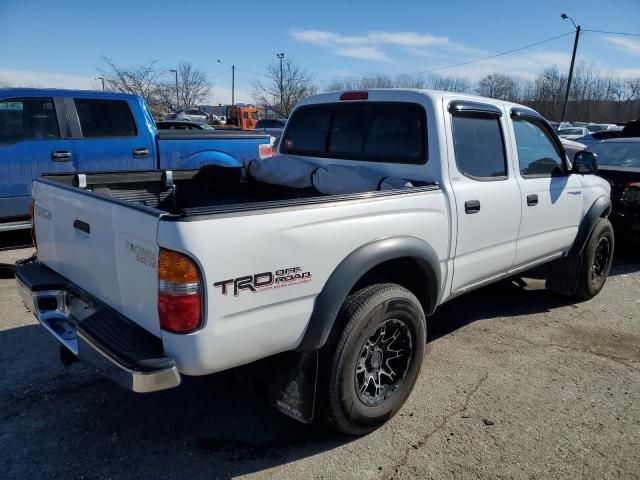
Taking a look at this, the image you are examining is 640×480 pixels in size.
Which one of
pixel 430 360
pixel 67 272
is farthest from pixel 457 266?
pixel 67 272

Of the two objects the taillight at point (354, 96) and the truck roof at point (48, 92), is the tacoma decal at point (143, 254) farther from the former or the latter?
the truck roof at point (48, 92)

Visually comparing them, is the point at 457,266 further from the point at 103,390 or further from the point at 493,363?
the point at 103,390

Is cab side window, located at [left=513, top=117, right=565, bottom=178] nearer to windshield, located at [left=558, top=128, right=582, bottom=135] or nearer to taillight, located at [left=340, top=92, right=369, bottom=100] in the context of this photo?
taillight, located at [left=340, top=92, right=369, bottom=100]

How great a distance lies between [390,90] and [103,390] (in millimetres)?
2860

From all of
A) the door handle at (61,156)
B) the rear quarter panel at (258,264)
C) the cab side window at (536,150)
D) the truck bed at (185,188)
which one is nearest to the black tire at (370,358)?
the rear quarter panel at (258,264)

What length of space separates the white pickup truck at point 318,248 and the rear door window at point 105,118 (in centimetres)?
331

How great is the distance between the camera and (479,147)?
3.71 m

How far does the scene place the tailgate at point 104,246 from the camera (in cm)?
217

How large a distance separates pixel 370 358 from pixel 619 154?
21.2ft

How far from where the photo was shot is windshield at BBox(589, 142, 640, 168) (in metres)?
7.22

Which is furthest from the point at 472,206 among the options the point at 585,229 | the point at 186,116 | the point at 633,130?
the point at 186,116

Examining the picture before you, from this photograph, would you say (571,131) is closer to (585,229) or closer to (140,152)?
(585,229)

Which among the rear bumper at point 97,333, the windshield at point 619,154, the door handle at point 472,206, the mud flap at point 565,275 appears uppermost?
the windshield at point 619,154

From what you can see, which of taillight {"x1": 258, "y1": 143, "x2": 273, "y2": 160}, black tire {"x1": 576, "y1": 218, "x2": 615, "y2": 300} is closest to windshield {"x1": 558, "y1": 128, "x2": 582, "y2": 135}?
taillight {"x1": 258, "y1": 143, "x2": 273, "y2": 160}
